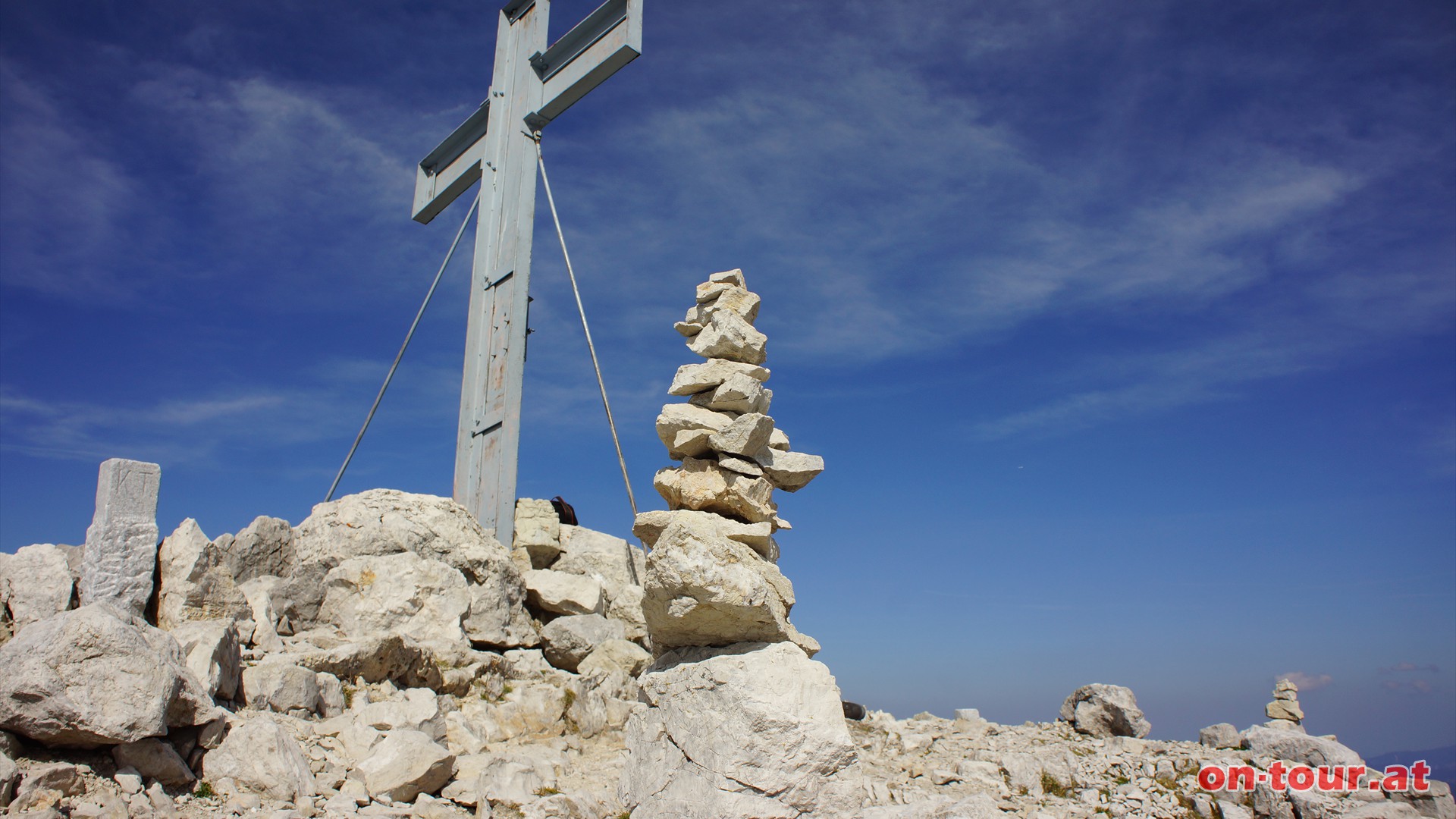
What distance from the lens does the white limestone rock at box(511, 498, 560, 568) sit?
9109mm

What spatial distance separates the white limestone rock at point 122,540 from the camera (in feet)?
19.9

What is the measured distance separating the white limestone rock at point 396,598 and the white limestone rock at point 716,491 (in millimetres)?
1980

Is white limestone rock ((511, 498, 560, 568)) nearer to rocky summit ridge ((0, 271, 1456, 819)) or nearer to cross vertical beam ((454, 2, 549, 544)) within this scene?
rocky summit ridge ((0, 271, 1456, 819))

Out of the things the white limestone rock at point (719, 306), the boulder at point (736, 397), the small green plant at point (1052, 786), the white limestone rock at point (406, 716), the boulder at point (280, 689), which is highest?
the white limestone rock at point (719, 306)

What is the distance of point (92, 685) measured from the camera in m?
4.50

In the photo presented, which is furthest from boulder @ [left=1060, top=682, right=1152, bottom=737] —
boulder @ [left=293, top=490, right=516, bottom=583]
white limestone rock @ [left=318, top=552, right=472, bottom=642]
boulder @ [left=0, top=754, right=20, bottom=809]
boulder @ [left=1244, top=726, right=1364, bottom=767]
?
boulder @ [left=0, top=754, right=20, bottom=809]

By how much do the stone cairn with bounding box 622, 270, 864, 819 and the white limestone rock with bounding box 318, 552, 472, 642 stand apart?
1729 mm

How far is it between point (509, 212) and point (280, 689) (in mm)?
6065

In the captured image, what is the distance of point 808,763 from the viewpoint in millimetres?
5141

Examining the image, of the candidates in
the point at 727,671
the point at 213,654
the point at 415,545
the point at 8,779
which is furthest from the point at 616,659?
the point at 8,779

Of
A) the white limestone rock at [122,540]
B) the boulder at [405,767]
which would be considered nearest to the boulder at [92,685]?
the boulder at [405,767]

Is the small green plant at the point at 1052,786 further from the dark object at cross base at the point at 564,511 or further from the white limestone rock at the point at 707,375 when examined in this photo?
the dark object at cross base at the point at 564,511

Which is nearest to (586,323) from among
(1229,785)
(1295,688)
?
(1229,785)

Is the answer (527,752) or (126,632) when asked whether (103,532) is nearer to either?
(126,632)
